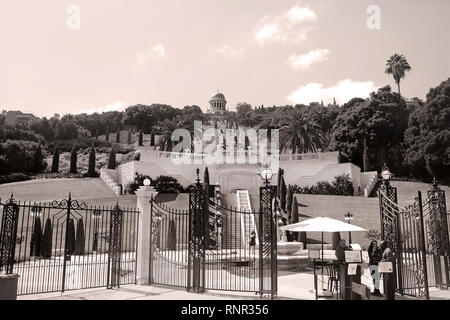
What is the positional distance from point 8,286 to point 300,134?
45.8 meters

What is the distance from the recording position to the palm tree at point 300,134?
51.8 meters

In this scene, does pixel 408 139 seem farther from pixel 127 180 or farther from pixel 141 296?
pixel 141 296

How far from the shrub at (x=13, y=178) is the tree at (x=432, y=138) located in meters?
49.2

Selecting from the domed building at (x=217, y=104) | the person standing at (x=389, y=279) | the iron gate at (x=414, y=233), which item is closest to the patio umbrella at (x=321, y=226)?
the iron gate at (x=414, y=233)

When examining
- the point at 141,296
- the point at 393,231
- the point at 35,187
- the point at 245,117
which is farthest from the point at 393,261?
the point at 245,117

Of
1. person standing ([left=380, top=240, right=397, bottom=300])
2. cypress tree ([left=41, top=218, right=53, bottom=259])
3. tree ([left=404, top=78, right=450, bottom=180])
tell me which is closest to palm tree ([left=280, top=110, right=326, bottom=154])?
tree ([left=404, top=78, right=450, bottom=180])

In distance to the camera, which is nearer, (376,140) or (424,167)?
(424,167)

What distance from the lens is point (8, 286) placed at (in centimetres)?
924

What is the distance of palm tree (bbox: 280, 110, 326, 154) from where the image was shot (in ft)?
170

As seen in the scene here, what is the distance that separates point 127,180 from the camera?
4425 centimetres

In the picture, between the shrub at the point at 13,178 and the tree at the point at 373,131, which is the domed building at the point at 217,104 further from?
the shrub at the point at 13,178

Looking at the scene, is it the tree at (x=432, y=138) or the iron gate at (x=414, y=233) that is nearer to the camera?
the iron gate at (x=414, y=233)

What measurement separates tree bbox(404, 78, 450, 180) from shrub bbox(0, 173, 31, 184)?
162 feet
